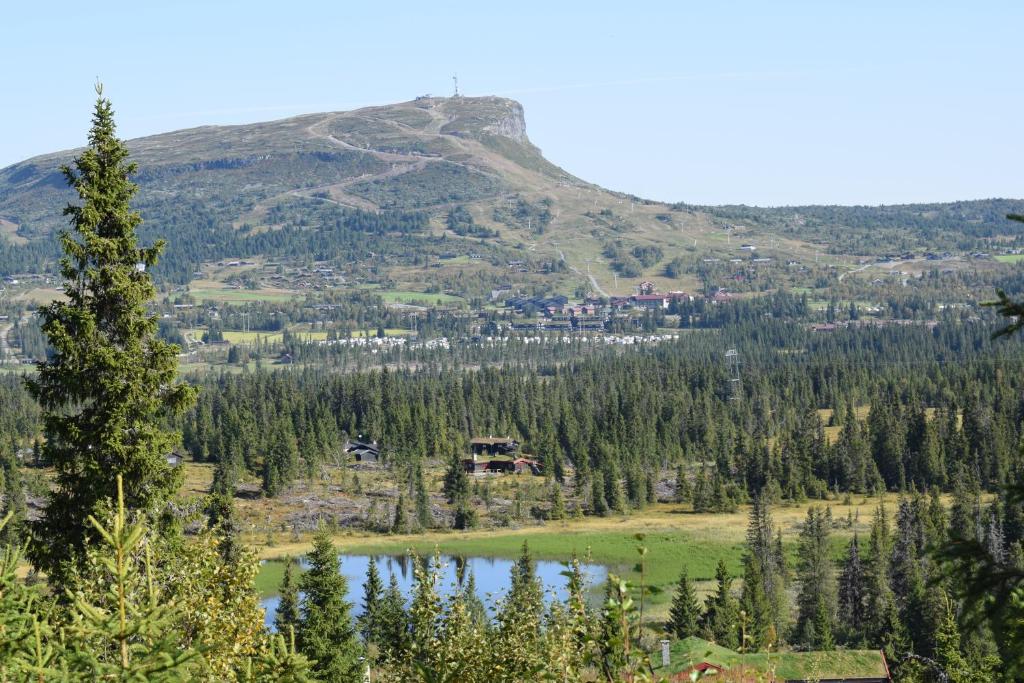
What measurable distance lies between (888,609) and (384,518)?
63556 mm

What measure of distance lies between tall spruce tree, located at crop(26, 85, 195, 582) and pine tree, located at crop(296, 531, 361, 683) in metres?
21.5

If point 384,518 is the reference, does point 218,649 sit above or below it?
above

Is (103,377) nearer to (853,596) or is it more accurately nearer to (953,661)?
(953,661)

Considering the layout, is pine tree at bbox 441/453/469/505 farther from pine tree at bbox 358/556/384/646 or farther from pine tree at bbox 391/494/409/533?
pine tree at bbox 358/556/384/646

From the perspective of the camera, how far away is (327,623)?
51031 mm

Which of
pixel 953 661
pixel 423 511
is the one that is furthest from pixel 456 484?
pixel 953 661

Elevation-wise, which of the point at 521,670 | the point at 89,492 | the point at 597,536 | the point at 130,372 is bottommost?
the point at 597,536

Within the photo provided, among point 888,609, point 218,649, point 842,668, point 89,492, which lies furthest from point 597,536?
point 218,649

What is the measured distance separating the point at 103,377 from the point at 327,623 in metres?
25.1

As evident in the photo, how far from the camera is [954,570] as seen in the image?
11.3 m

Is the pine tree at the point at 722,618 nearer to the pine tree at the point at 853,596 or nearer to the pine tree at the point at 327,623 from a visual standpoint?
the pine tree at the point at 853,596

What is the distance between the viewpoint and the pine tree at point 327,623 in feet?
161

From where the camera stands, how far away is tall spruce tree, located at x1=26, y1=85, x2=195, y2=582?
28.4 metres

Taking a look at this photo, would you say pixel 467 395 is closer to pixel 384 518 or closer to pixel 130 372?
pixel 384 518
